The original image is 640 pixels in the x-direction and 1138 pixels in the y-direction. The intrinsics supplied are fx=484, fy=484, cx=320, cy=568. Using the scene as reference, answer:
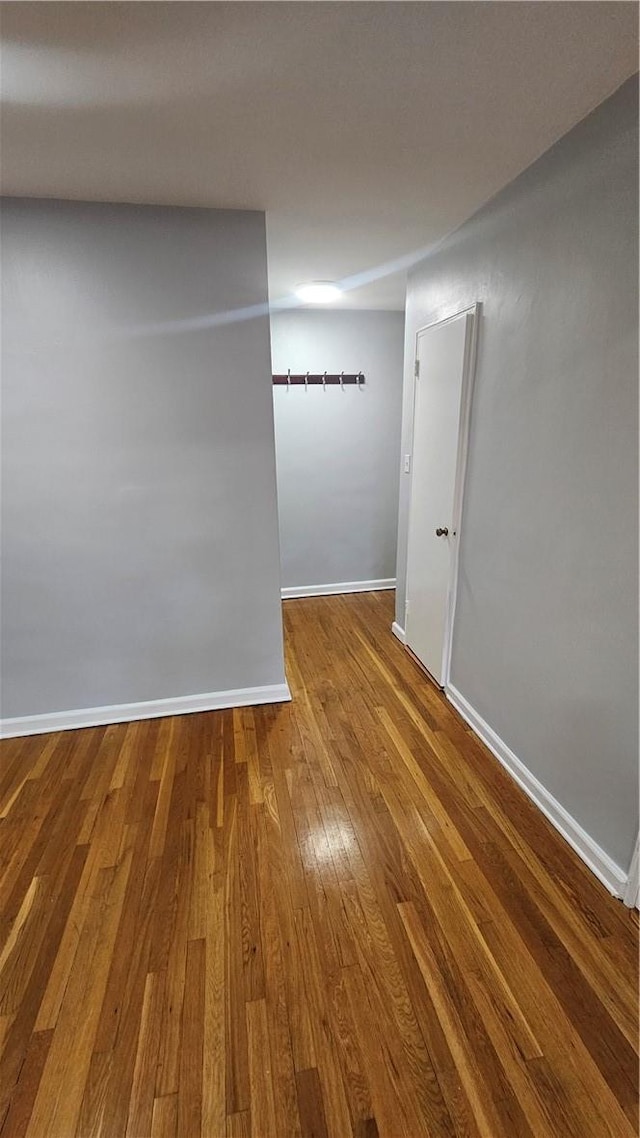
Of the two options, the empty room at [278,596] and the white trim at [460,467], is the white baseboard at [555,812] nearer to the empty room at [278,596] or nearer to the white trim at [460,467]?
the empty room at [278,596]

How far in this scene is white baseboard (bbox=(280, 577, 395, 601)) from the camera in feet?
14.3

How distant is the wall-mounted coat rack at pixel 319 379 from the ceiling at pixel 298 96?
5.91ft

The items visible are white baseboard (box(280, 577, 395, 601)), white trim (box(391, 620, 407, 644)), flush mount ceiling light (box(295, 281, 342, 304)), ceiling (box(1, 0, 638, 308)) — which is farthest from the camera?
white baseboard (box(280, 577, 395, 601))

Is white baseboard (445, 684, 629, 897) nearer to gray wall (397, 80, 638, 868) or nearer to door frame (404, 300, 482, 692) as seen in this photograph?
gray wall (397, 80, 638, 868)

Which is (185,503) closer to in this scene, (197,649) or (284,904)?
(197,649)

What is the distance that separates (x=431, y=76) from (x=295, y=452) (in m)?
2.81

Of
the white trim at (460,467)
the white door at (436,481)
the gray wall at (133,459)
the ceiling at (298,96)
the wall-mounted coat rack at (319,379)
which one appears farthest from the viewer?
the wall-mounted coat rack at (319,379)

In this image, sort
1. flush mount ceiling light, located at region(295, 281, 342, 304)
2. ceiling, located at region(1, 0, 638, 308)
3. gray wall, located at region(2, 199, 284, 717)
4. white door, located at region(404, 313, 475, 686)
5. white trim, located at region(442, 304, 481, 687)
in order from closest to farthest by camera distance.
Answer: ceiling, located at region(1, 0, 638, 308) < gray wall, located at region(2, 199, 284, 717) < white trim, located at region(442, 304, 481, 687) < white door, located at region(404, 313, 475, 686) < flush mount ceiling light, located at region(295, 281, 342, 304)

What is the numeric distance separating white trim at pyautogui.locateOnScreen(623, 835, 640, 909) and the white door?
4.19 feet

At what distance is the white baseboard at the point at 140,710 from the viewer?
8.14 ft

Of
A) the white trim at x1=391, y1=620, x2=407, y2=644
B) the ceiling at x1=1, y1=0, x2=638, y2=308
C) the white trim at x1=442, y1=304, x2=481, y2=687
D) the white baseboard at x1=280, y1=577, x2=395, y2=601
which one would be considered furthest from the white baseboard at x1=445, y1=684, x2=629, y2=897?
the ceiling at x1=1, y1=0, x2=638, y2=308

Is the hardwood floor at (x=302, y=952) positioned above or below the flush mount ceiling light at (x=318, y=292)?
below

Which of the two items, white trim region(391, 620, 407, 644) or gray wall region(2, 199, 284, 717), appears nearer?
gray wall region(2, 199, 284, 717)

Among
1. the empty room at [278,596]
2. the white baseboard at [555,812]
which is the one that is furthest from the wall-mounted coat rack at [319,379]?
the white baseboard at [555,812]
